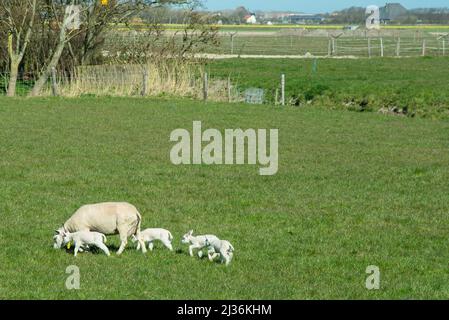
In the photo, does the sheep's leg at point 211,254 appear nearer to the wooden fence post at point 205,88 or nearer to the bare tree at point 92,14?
the wooden fence post at point 205,88

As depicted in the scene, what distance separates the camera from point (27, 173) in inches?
747

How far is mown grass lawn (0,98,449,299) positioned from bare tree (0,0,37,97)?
12055 mm

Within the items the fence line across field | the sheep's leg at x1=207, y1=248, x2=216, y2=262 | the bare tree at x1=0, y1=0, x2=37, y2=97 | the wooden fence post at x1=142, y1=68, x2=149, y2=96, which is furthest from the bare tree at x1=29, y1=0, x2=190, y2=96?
the sheep's leg at x1=207, y1=248, x2=216, y2=262

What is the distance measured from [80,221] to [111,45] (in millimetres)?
39589

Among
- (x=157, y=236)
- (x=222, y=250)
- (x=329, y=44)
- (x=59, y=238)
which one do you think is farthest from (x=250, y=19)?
(x=222, y=250)

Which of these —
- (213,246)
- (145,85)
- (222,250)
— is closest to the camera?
(222,250)

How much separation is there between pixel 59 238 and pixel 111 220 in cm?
94

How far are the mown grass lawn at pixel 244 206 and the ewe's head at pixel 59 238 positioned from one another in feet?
0.68

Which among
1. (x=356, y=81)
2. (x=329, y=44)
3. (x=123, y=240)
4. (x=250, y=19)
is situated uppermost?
(x=123, y=240)

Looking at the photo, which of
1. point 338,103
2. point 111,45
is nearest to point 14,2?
point 111,45

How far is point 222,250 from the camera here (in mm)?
10992

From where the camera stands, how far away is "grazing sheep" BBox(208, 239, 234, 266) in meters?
11.0

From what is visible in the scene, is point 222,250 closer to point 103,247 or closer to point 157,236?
point 157,236

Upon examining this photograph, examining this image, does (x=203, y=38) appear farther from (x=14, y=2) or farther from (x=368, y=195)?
(x=368, y=195)
